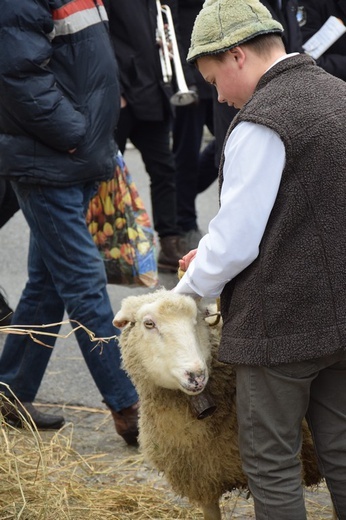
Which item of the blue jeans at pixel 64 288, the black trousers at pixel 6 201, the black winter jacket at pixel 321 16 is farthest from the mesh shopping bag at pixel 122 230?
the black winter jacket at pixel 321 16

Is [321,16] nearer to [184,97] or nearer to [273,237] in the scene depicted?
[184,97]

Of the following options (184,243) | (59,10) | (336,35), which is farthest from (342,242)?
(184,243)

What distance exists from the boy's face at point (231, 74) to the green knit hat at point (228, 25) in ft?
0.12

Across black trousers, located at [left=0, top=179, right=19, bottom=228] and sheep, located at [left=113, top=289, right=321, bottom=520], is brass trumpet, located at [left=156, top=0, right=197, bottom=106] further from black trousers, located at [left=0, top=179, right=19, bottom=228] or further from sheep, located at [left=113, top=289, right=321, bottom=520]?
sheep, located at [left=113, top=289, right=321, bottom=520]

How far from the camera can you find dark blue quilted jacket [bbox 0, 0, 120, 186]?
3.89 metres

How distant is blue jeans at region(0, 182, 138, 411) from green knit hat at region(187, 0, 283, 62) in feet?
4.61

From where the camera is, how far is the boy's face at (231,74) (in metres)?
2.88

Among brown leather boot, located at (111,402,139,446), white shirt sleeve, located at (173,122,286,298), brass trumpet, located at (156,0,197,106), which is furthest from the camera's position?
brass trumpet, located at (156,0,197,106)

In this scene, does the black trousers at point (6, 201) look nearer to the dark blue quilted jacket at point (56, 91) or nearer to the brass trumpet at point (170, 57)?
the brass trumpet at point (170, 57)

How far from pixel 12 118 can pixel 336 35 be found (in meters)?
2.50

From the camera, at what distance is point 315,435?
312cm

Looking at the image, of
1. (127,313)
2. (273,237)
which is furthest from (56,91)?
(273,237)

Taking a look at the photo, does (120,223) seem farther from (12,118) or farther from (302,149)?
(302,149)

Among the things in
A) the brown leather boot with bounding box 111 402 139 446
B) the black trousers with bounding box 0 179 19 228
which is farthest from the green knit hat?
the black trousers with bounding box 0 179 19 228
